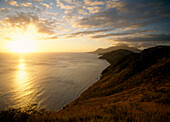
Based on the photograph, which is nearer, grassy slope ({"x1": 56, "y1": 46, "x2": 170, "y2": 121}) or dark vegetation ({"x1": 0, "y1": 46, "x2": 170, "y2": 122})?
dark vegetation ({"x1": 0, "y1": 46, "x2": 170, "y2": 122})

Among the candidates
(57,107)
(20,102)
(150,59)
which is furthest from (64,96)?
(150,59)

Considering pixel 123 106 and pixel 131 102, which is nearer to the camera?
pixel 123 106

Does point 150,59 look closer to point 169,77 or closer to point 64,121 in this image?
point 169,77

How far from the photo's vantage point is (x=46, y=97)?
20656mm

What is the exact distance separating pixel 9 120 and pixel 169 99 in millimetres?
15227

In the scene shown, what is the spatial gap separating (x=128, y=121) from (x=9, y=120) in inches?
335

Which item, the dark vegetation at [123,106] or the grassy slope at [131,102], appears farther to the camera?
the grassy slope at [131,102]

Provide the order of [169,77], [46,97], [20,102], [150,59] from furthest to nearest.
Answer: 1. [150,59]
2. [46,97]
3. [20,102]
4. [169,77]

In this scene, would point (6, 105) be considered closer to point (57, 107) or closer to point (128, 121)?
point (57, 107)

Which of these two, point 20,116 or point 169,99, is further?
point 169,99

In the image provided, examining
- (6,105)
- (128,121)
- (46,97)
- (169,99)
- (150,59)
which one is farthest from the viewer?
(150,59)

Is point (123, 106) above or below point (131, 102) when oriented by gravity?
above

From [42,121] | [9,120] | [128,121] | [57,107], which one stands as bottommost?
[57,107]

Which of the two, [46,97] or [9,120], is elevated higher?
[9,120]
